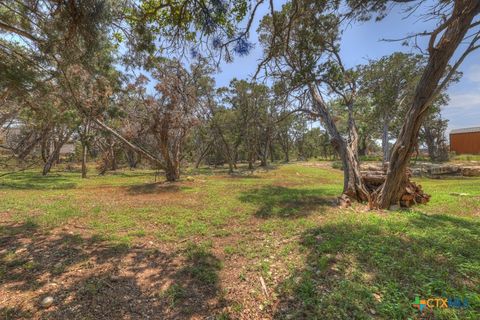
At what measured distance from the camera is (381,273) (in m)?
3.17

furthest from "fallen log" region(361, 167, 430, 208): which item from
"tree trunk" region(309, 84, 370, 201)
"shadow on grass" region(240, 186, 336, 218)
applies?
"shadow on grass" region(240, 186, 336, 218)

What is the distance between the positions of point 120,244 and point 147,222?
1.41 m

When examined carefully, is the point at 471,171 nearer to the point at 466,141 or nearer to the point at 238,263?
the point at 238,263

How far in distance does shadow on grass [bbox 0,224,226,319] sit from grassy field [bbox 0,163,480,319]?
17mm

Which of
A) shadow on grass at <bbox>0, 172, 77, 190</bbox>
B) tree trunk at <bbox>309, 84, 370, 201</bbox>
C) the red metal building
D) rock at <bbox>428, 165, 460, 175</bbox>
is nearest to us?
tree trunk at <bbox>309, 84, 370, 201</bbox>

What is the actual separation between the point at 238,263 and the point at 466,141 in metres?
41.9

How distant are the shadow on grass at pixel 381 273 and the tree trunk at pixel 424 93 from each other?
5.66 ft

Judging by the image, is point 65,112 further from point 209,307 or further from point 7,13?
point 209,307

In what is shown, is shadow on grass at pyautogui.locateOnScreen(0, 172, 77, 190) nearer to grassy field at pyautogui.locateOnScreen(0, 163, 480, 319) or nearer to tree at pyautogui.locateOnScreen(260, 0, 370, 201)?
grassy field at pyautogui.locateOnScreen(0, 163, 480, 319)

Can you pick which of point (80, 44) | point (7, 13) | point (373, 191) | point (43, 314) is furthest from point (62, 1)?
point (373, 191)

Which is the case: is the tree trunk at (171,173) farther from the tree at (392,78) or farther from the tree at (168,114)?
the tree at (392,78)

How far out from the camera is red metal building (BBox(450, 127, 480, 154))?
96.9 feet

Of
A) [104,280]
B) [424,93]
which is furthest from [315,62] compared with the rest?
[104,280]

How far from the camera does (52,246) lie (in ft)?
14.3
